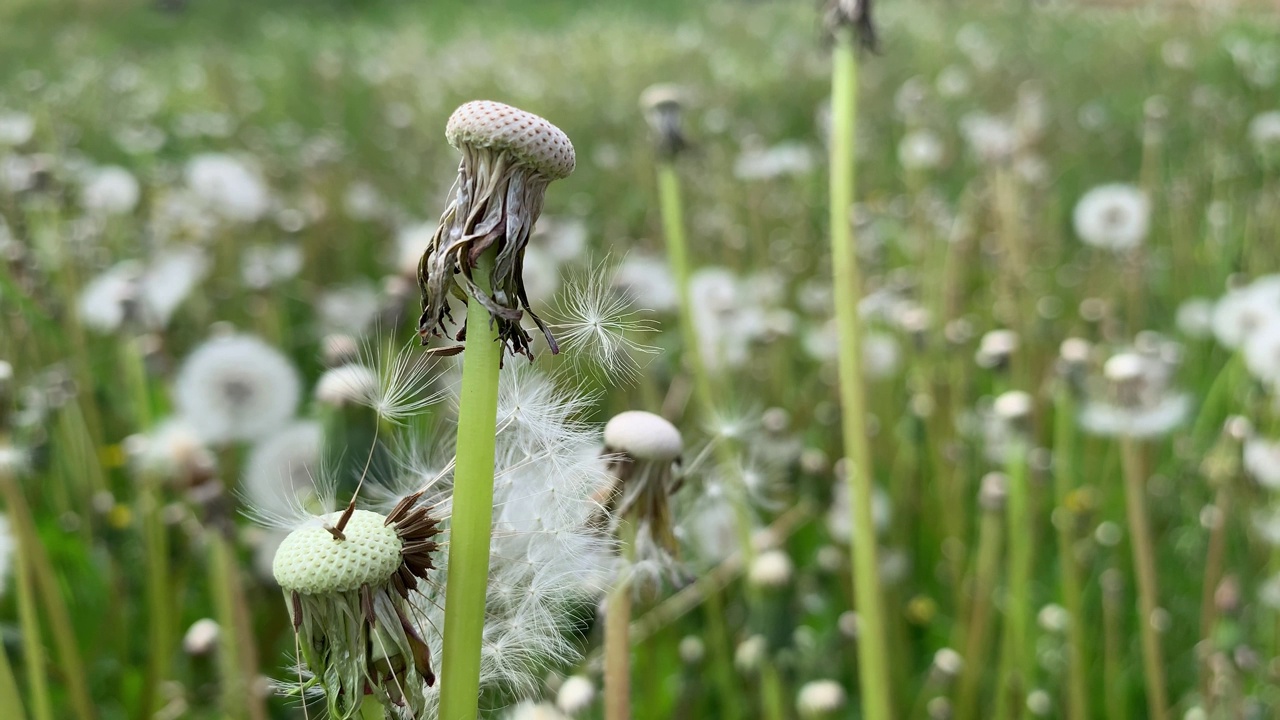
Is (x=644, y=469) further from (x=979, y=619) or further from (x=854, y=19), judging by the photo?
(x=979, y=619)

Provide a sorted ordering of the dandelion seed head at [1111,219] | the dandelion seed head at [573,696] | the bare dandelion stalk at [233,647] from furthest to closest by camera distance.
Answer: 1. the dandelion seed head at [1111,219]
2. the bare dandelion stalk at [233,647]
3. the dandelion seed head at [573,696]

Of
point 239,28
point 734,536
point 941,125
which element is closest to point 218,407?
point 734,536

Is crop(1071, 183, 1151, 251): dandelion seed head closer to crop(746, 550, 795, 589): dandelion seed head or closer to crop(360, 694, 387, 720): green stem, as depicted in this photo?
crop(746, 550, 795, 589): dandelion seed head

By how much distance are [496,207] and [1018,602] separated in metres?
0.91

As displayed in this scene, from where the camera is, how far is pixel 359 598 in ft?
1.22

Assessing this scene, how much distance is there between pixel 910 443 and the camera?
5.22 feet

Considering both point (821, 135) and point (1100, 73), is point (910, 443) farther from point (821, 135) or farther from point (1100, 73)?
point (1100, 73)

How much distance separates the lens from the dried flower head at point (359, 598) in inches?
13.9

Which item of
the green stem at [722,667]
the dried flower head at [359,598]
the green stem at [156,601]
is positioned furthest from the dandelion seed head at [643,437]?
the green stem at [156,601]

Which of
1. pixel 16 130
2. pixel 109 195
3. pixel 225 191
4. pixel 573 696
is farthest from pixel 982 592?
pixel 16 130

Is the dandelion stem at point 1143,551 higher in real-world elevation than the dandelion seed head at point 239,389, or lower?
lower

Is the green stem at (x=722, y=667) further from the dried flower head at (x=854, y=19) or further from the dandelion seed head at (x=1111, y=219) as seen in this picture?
the dandelion seed head at (x=1111, y=219)

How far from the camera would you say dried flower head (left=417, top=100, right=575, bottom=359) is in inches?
13.4

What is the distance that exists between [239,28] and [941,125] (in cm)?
718
